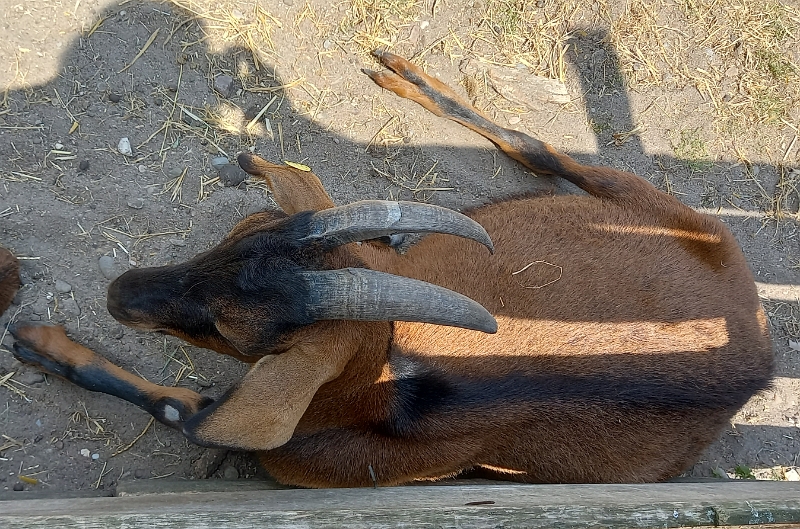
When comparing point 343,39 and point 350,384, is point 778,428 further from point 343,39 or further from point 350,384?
point 343,39

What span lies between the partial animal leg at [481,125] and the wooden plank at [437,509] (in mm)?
3033

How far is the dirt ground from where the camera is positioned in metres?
4.39

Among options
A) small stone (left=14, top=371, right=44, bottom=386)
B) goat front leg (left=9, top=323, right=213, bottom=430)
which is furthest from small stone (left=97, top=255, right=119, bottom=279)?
small stone (left=14, top=371, right=44, bottom=386)

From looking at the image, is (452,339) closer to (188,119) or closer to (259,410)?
(259,410)

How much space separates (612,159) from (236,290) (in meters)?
4.40

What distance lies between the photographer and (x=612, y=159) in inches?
239

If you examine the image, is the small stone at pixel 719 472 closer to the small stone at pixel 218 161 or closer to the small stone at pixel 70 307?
the small stone at pixel 218 161

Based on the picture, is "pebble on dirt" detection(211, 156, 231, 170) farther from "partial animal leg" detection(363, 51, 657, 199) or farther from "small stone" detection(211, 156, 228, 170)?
"partial animal leg" detection(363, 51, 657, 199)

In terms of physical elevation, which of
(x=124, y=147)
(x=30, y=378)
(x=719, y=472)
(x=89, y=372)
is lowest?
(x=30, y=378)

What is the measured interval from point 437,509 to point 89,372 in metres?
2.84

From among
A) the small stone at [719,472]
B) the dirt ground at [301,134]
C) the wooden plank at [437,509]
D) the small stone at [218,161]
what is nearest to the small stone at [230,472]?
the dirt ground at [301,134]

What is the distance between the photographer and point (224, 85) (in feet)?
17.2

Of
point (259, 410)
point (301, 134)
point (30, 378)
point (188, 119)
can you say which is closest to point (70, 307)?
point (30, 378)

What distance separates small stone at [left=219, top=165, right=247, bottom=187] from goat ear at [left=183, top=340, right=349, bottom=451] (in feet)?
7.57
